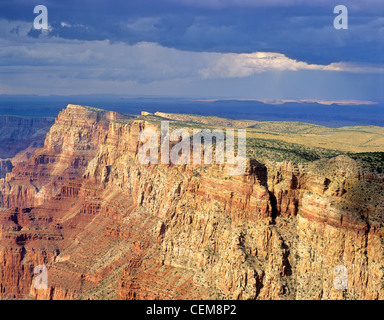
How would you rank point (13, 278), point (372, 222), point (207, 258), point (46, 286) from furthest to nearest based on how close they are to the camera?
point (13, 278) < point (46, 286) < point (207, 258) < point (372, 222)

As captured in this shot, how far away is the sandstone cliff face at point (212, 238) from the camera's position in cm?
7319

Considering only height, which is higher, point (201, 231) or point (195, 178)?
point (195, 178)

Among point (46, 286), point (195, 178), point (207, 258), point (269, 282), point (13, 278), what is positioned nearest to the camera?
point (269, 282)

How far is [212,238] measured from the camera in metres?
87.1

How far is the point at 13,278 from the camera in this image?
129 m

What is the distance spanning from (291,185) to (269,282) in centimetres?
1383

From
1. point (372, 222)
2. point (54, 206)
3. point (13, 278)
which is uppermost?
point (372, 222)

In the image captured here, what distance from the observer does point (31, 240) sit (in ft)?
446

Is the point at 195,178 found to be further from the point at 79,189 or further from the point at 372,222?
the point at 79,189

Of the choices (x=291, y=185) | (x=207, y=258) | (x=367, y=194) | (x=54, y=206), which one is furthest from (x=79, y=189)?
(x=367, y=194)

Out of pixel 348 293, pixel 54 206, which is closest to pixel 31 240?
pixel 54 206

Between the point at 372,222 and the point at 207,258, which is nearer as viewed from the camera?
the point at 372,222

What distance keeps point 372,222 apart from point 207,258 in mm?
25918

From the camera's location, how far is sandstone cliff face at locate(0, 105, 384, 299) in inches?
2881
